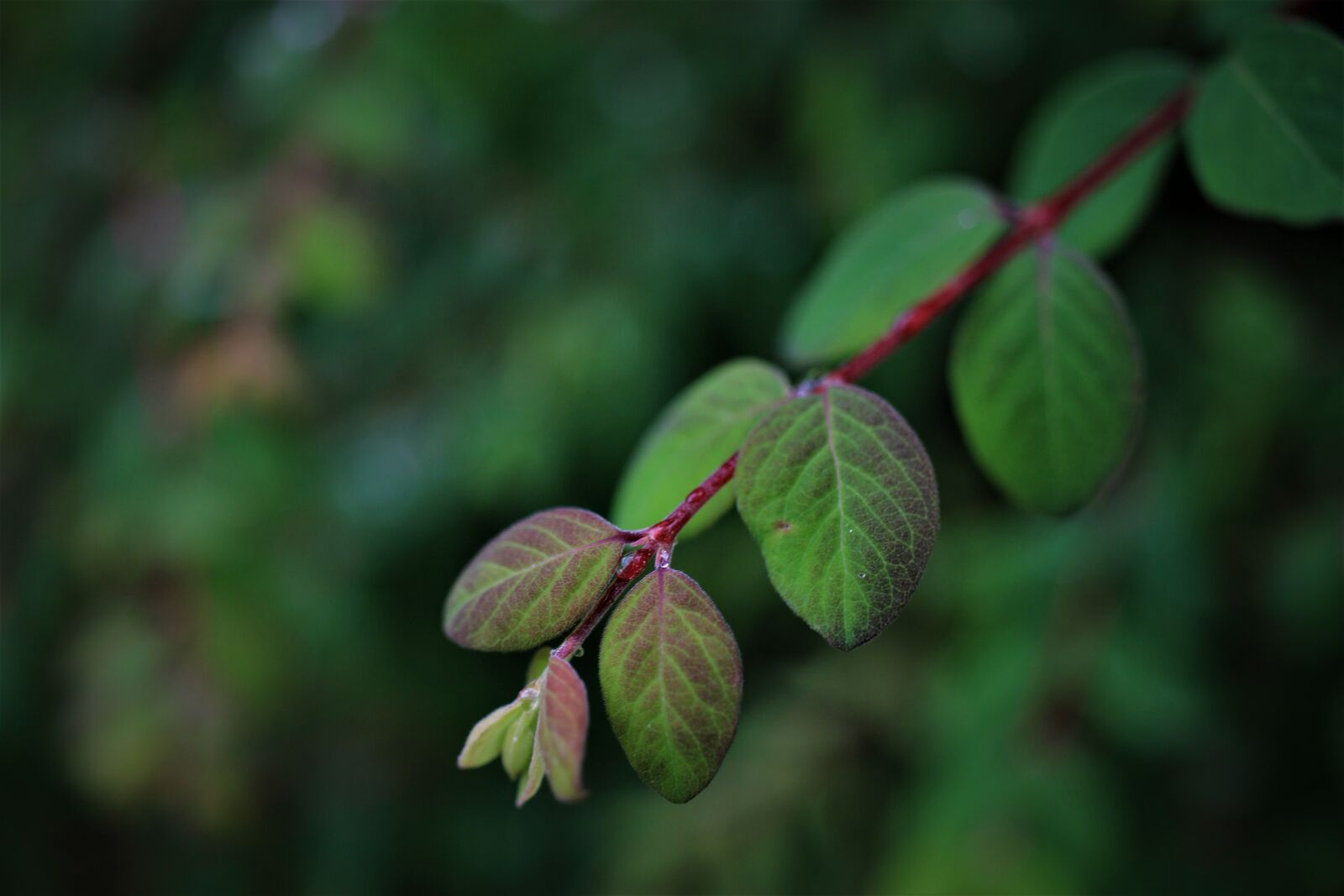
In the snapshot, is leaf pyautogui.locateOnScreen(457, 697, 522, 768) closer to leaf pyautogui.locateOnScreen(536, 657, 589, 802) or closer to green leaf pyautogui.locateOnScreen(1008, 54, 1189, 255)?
leaf pyautogui.locateOnScreen(536, 657, 589, 802)

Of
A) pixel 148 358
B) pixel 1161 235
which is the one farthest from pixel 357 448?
pixel 1161 235

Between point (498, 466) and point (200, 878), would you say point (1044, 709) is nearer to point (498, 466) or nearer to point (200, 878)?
point (498, 466)

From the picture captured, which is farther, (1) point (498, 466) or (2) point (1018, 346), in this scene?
(1) point (498, 466)

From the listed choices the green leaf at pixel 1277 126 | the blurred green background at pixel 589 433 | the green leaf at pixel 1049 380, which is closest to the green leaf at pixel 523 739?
the green leaf at pixel 1049 380

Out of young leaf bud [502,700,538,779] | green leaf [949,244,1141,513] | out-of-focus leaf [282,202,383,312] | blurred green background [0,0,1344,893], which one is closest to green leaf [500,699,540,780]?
young leaf bud [502,700,538,779]

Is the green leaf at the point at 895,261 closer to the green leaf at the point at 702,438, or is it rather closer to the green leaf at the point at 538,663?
the green leaf at the point at 702,438

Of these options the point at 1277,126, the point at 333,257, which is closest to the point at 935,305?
the point at 1277,126
